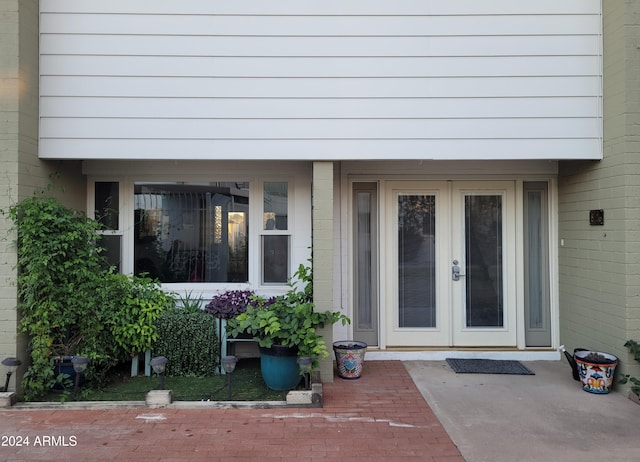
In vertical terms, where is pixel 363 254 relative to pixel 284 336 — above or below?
above

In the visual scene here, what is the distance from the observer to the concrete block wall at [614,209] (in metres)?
4.37

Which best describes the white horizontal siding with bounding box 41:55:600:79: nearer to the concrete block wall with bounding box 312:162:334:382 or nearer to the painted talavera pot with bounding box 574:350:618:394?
the concrete block wall with bounding box 312:162:334:382

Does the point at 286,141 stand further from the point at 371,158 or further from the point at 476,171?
the point at 476,171

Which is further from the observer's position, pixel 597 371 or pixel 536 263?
pixel 536 263

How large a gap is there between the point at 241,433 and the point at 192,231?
268 cm

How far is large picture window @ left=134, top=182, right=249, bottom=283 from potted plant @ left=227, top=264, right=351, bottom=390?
1.15m

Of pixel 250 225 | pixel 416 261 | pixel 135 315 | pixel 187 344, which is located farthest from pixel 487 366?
pixel 135 315

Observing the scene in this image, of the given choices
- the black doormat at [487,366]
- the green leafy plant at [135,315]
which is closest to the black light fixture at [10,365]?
the green leafy plant at [135,315]

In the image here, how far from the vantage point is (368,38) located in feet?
15.3

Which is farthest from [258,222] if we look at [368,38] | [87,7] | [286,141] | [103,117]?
[87,7]

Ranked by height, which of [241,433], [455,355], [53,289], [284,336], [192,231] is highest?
[192,231]

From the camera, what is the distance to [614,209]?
4.50 meters

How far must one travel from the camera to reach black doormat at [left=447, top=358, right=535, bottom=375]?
500 centimetres

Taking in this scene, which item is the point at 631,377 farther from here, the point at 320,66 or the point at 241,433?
the point at 320,66
